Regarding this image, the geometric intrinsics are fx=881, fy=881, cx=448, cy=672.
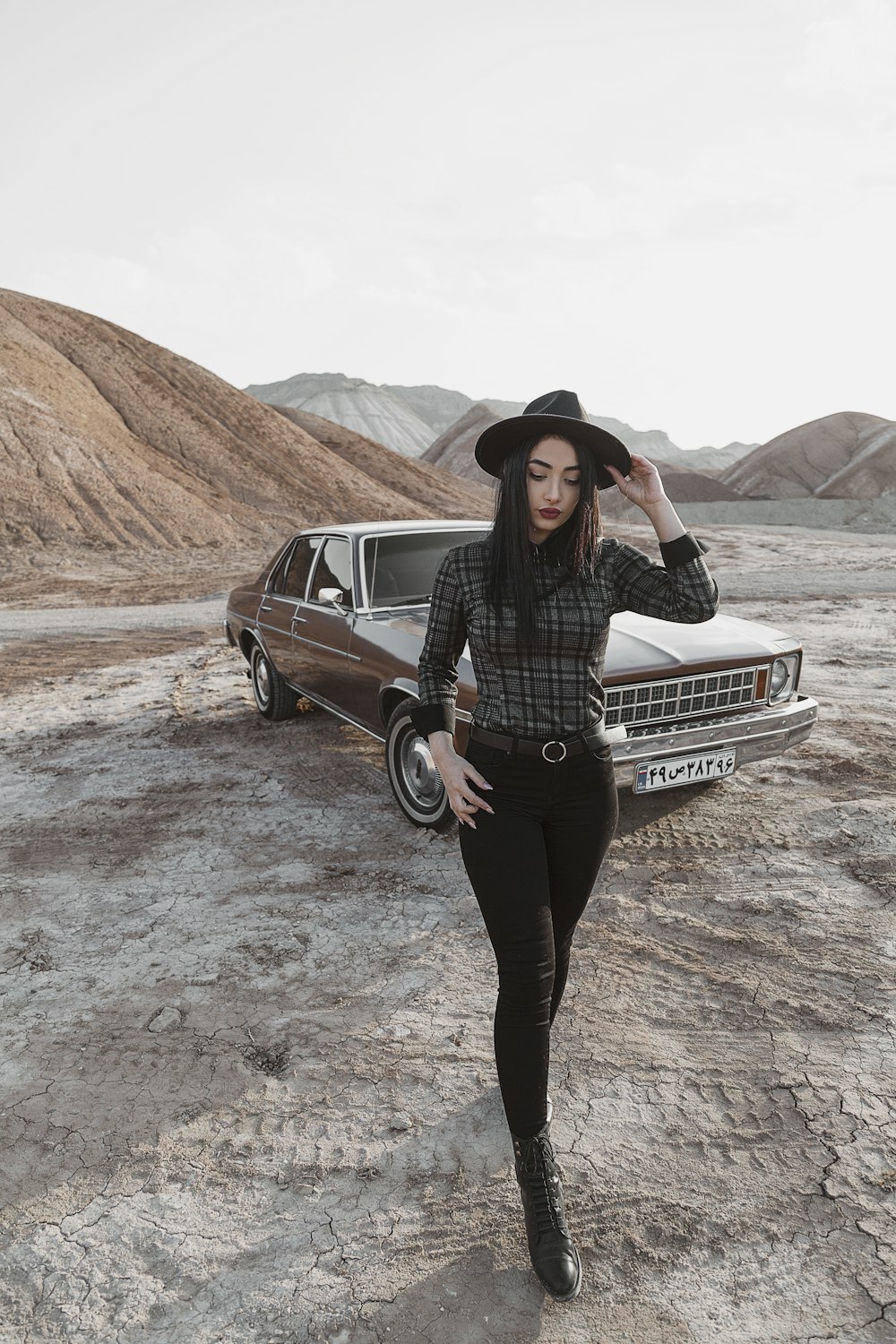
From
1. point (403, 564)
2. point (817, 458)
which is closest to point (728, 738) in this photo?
point (403, 564)

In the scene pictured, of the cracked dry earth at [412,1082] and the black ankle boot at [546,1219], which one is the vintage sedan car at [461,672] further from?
the black ankle boot at [546,1219]

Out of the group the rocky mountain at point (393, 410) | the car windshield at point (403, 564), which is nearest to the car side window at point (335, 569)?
the car windshield at point (403, 564)

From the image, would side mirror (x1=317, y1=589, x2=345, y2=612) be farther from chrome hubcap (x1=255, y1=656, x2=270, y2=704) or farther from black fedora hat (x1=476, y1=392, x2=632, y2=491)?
black fedora hat (x1=476, y1=392, x2=632, y2=491)

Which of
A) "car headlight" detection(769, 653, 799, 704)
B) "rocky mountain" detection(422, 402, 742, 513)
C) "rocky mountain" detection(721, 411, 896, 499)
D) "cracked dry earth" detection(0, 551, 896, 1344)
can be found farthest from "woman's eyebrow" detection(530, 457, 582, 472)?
"rocky mountain" detection(721, 411, 896, 499)

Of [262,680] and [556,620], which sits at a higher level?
[556,620]

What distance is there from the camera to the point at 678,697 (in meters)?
4.42

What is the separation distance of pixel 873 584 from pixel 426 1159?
16.1 m

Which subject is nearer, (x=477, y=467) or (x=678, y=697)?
(x=678, y=697)

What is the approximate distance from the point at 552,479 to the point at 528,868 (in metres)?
0.93

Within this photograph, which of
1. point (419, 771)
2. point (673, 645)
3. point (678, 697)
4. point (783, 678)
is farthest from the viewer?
point (783, 678)

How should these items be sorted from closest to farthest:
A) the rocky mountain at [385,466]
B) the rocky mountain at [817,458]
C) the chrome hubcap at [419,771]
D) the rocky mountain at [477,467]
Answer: the chrome hubcap at [419,771], the rocky mountain at [385,466], the rocky mountain at [477,467], the rocky mountain at [817,458]

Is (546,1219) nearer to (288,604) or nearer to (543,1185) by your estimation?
(543,1185)

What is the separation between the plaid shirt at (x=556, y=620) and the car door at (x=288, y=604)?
4111 millimetres

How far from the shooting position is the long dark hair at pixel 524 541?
2.11 meters
